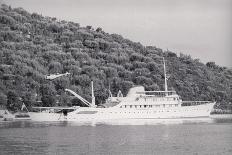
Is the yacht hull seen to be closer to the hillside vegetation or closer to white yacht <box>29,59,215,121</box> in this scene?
white yacht <box>29,59,215,121</box>

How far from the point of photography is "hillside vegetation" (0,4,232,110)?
57.2 meters

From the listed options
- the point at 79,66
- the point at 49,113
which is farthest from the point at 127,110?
the point at 79,66

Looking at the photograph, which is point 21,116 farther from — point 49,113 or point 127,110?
point 127,110

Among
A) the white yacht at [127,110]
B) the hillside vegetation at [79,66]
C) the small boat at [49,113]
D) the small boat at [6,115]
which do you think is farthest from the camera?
the hillside vegetation at [79,66]

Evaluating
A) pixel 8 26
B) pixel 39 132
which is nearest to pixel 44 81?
pixel 8 26

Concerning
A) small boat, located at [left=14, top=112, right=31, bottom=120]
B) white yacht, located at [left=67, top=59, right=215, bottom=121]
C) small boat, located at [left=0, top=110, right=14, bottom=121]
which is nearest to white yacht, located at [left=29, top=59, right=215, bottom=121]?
white yacht, located at [left=67, top=59, right=215, bottom=121]

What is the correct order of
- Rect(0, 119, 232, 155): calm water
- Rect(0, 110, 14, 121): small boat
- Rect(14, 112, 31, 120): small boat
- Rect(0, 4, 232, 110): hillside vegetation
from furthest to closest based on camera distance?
Rect(0, 4, 232, 110): hillside vegetation, Rect(14, 112, 31, 120): small boat, Rect(0, 110, 14, 121): small boat, Rect(0, 119, 232, 155): calm water

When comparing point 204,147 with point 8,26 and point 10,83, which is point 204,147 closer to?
point 10,83

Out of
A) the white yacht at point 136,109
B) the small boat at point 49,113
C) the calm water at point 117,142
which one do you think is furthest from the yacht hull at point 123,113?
the calm water at point 117,142

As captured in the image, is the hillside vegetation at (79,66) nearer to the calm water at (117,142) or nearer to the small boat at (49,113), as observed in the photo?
the small boat at (49,113)

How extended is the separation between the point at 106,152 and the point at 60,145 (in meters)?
3.26

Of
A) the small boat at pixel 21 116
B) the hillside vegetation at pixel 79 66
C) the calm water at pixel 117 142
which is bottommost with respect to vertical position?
the calm water at pixel 117 142

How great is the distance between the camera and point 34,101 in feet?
180

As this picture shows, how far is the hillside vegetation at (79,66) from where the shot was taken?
57188 millimetres
